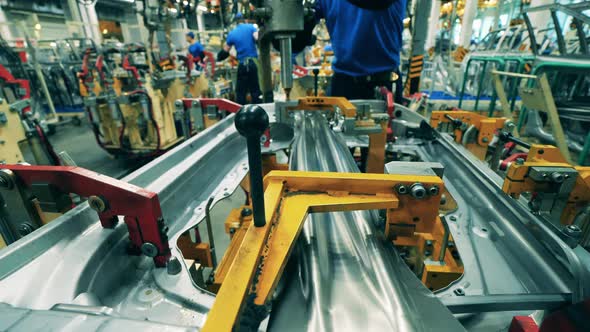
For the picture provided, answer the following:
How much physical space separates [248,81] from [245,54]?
469 mm

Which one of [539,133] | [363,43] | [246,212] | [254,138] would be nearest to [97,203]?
[254,138]

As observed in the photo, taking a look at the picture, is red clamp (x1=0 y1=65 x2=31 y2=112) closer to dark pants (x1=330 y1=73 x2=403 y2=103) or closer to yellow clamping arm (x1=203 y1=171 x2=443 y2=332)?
dark pants (x1=330 y1=73 x2=403 y2=103)

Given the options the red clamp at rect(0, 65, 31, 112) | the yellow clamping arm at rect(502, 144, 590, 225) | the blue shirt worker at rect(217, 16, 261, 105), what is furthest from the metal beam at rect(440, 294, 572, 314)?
the blue shirt worker at rect(217, 16, 261, 105)

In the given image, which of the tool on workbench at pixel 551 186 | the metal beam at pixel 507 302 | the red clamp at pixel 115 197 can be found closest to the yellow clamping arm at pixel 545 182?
the tool on workbench at pixel 551 186

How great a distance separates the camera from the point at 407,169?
806 mm

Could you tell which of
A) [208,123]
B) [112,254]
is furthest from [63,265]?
[208,123]

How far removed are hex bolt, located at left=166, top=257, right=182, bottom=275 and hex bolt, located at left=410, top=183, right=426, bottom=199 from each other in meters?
0.67

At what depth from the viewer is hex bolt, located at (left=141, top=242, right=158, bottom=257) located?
78 centimetres

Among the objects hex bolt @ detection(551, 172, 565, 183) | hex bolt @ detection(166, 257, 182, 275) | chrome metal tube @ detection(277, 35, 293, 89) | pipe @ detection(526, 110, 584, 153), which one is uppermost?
chrome metal tube @ detection(277, 35, 293, 89)

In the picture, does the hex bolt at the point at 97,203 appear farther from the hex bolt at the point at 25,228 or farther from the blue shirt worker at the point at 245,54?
the blue shirt worker at the point at 245,54

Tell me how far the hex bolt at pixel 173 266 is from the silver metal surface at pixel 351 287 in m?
0.33

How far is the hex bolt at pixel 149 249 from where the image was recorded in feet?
2.56

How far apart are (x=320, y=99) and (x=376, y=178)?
1.39 metres

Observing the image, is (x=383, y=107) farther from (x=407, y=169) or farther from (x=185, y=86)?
(x=185, y=86)
